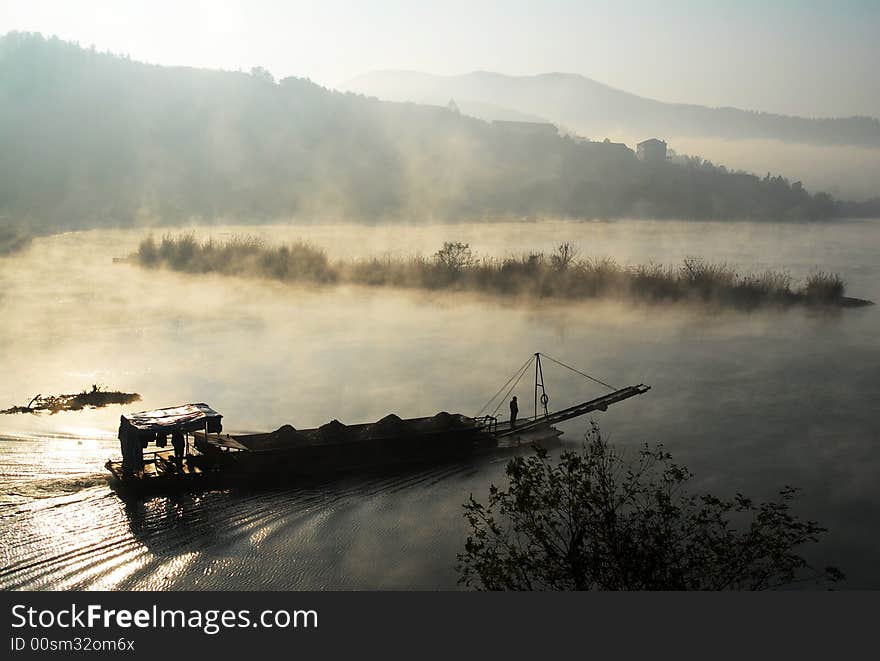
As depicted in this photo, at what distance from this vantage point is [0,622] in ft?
49.1

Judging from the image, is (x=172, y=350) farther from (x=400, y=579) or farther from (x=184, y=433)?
(x=400, y=579)

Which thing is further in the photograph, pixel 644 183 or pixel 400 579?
pixel 644 183

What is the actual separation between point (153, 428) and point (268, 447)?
353cm

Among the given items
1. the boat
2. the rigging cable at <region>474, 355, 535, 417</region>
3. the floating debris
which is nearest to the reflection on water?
the rigging cable at <region>474, 355, 535, 417</region>

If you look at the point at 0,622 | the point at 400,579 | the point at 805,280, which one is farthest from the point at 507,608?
the point at 805,280

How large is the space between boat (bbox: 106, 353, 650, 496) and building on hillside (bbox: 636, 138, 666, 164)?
3116cm

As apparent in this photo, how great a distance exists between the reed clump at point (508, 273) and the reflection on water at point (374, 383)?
1.14 m

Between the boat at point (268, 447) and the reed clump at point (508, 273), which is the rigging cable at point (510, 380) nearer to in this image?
the boat at point (268, 447)

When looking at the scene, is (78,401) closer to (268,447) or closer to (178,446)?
(178,446)

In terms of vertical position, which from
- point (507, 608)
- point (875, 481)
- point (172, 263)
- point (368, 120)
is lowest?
point (875, 481)

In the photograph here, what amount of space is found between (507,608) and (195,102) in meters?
59.7

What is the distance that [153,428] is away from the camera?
72.5ft

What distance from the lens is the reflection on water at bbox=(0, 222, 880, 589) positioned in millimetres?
19875

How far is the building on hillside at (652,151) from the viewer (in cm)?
5381
